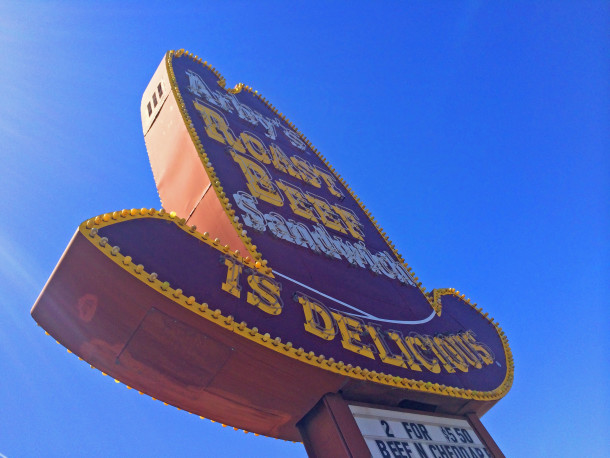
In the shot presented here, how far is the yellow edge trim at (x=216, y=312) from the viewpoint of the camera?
17.0ft

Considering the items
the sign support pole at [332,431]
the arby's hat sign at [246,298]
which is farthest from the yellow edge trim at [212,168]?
the sign support pole at [332,431]

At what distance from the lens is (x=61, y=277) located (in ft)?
16.8

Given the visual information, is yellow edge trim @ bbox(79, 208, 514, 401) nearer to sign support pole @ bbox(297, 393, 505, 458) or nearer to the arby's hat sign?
the arby's hat sign

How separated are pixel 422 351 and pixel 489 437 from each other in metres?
1.91

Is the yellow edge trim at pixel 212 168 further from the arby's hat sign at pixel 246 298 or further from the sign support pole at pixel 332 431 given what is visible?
the sign support pole at pixel 332 431

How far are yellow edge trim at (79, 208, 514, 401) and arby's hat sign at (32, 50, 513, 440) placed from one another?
2cm

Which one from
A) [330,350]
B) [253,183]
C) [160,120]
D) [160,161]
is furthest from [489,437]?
[160,120]

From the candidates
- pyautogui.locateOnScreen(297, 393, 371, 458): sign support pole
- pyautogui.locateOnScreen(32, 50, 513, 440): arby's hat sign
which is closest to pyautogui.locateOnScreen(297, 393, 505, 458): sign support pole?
pyautogui.locateOnScreen(297, 393, 371, 458): sign support pole

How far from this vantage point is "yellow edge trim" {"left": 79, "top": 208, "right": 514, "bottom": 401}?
5176 millimetres

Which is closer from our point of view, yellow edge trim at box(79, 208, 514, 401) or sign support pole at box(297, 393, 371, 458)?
yellow edge trim at box(79, 208, 514, 401)

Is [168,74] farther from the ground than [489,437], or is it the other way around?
[168,74]

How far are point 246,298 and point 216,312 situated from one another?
32.2 inches

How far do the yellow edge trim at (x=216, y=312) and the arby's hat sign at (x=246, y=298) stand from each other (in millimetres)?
17

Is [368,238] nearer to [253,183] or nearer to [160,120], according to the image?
[253,183]
